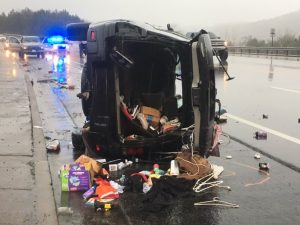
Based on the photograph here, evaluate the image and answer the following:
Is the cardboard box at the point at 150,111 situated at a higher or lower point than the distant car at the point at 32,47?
lower

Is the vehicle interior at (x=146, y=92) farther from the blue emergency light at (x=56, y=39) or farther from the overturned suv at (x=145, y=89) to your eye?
the blue emergency light at (x=56, y=39)

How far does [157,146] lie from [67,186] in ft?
4.82

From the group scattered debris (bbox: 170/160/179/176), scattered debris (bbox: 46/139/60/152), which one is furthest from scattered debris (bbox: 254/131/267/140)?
scattered debris (bbox: 46/139/60/152)

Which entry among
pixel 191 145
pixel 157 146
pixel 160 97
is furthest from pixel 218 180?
pixel 160 97

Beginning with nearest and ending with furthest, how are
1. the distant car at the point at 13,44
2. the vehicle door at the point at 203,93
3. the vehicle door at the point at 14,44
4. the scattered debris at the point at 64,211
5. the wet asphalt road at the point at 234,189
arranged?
the wet asphalt road at the point at 234,189, the scattered debris at the point at 64,211, the vehicle door at the point at 203,93, the distant car at the point at 13,44, the vehicle door at the point at 14,44

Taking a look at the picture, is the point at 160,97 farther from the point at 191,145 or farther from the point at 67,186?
the point at 67,186

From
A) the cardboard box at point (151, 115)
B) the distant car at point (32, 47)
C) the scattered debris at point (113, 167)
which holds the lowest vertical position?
the scattered debris at point (113, 167)

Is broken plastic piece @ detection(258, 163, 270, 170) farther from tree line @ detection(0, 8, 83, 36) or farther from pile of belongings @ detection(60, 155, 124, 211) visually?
tree line @ detection(0, 8, 83, 36)

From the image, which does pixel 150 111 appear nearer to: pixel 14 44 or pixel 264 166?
pixel 264 166

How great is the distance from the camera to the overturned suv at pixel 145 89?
20.1 ft

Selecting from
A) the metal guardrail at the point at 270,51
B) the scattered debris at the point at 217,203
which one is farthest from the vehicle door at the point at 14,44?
the scattered debris at the point at 217,203

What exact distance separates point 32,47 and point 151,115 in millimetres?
35960

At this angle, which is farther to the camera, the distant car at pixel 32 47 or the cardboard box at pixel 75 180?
the distant car at pixel 32 47

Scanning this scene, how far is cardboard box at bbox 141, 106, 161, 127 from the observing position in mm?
6980
